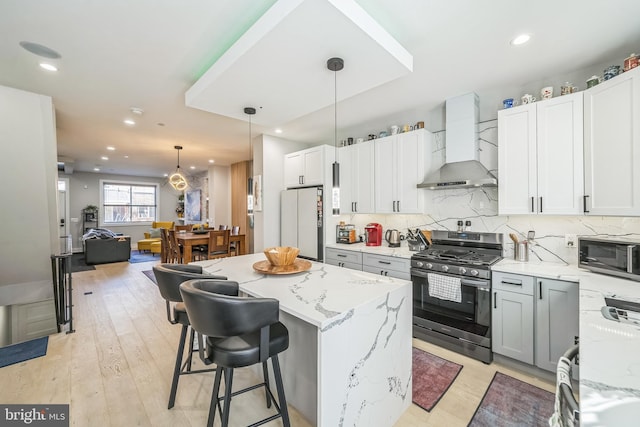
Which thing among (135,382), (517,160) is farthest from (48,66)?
(517,160)

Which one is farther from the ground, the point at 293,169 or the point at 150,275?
the point at 293,169

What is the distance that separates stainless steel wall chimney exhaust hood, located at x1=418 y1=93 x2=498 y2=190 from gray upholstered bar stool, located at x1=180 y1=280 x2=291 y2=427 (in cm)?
244

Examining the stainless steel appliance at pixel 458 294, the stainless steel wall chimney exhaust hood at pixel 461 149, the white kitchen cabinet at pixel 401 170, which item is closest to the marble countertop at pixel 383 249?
the stainless steel appliance at pixel 458 294

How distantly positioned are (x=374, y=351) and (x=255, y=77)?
220cm

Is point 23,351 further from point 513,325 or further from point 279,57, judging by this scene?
point 513,325

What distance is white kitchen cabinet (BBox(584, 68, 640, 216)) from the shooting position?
1.90 meters

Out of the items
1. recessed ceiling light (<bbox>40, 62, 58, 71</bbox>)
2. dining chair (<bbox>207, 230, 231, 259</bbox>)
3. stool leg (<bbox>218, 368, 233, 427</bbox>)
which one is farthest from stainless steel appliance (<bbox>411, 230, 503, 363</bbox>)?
recessed ceiling light (<bbox>40, 62, 58, 71</bbox>)

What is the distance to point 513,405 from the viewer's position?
6.38 ft

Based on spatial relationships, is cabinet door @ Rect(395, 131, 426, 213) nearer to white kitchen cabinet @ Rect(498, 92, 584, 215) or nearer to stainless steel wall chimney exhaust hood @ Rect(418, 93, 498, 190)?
stainless steel wall chimney exhaust hood @ Rect(418, 93, 498, 190)

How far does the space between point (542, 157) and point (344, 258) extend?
2.40 m

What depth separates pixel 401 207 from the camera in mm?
3479

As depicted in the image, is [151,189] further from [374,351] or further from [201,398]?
[374,351]

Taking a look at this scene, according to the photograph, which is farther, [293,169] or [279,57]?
[293,169]

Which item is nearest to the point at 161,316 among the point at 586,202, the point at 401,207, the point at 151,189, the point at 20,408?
the point at 20,408
